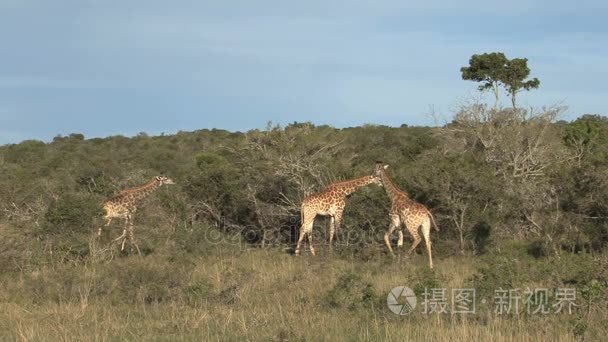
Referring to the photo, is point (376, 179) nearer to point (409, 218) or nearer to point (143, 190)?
point (409, 218)

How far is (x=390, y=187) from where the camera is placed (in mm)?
14234

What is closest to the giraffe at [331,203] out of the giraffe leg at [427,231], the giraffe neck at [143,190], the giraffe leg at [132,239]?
the giraffe leg at [427,231]

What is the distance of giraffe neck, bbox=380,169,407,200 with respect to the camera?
13.9 meters

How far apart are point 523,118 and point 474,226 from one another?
7.76m

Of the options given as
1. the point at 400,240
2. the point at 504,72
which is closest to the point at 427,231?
the point at 400,240

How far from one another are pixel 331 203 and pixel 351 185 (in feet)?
2.03

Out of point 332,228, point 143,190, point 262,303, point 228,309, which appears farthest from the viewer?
point 143,190

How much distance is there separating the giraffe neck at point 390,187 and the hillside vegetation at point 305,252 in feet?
1.49

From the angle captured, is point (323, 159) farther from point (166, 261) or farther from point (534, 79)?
point (534, 79)

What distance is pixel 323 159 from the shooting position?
1741cm

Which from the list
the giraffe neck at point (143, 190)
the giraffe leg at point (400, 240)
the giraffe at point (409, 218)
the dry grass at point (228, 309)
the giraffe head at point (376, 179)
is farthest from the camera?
the giraffe neck at point (143, 190)

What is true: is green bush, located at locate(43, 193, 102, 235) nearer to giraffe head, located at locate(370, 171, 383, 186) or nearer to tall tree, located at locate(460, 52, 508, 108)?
giraffe head, located at locate(370, 171, 383, 186)

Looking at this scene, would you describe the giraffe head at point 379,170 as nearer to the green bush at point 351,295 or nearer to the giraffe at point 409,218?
the giraffe at point 409,218

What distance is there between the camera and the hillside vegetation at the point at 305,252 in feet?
22.7
